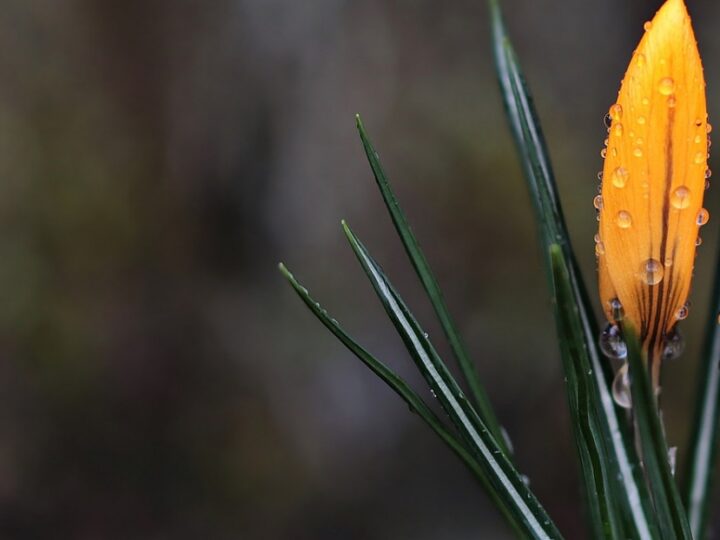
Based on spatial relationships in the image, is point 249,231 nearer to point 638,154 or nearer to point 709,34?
point 709,34

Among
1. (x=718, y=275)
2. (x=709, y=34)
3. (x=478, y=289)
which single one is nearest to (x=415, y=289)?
(x=478, y=289)

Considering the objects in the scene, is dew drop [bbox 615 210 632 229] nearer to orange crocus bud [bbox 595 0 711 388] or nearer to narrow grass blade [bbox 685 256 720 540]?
orange crocus bud [bbox 595 0 711 388]

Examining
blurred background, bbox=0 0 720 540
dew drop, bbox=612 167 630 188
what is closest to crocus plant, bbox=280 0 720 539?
dew drop, bbox=612 167 630 188

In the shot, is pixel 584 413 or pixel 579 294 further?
pixel 579 294

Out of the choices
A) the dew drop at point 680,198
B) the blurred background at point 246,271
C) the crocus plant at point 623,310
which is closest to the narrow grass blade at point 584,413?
the crocus plant at point 623,310

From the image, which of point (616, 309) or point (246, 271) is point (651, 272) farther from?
point (246, 271)

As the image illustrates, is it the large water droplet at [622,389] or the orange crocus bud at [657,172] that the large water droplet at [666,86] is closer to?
the orange crocus bud at [657,172]

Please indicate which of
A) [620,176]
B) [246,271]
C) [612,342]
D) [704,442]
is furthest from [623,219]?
[246,271]
